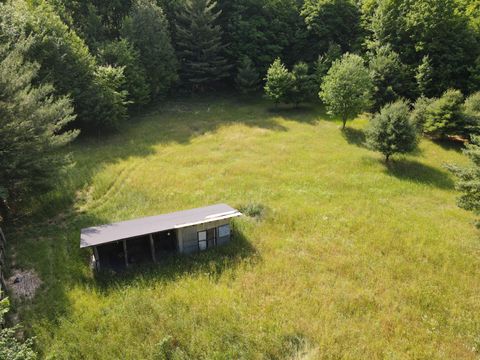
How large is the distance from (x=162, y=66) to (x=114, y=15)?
14.8 metres

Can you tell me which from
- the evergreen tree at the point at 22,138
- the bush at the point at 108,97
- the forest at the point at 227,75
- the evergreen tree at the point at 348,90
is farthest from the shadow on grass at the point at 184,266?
the evergreen tree at the point at 348,90

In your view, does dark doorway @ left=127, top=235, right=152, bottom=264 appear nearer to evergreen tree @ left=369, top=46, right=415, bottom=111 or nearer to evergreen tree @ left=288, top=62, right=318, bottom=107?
evergreen tree @ left=288, top=62, right=318, bottom=107

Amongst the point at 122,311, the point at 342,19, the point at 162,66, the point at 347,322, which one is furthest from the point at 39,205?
the point at 342,19

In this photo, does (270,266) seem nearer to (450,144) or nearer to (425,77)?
(450,144)

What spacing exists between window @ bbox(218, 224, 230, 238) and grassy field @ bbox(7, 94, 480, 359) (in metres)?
0.78

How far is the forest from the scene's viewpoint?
18.9 m

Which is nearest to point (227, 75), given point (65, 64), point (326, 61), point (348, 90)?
point (326, 61)

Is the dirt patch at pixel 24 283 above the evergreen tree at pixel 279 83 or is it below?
below

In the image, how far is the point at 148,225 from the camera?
1578cm

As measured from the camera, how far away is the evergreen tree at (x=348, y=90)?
34594 mm

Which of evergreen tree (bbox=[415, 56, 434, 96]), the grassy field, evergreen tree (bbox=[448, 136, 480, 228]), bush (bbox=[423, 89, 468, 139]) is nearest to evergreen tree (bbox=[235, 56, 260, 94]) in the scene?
evergreen tree (bbox=[415, 56, 434, 96])

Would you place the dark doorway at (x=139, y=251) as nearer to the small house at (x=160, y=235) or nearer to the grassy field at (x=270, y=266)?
the small house at (x=160, y=235)

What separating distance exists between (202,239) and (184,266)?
5.87 ft

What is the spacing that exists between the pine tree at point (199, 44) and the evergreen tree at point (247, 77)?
2.83 m
